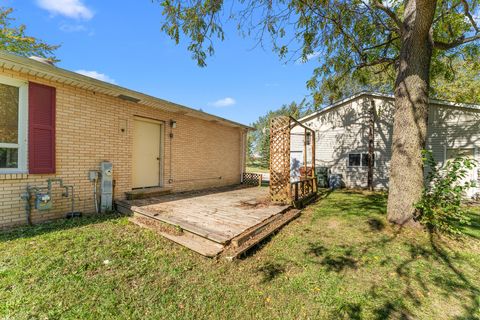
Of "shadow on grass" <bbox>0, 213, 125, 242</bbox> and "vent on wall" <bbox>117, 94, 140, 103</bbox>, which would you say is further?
"vent on wall" <bbox>117, 94, 140, 103</bbox>

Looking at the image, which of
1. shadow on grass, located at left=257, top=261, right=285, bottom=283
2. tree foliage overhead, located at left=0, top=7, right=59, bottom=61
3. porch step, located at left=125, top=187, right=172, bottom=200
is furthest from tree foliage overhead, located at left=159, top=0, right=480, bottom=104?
tree foliage overhead, located at left=0, top=7, right=59, bottom=61

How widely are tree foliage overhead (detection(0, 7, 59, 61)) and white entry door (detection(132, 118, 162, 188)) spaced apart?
10.8 m

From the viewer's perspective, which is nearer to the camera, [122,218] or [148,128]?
[122,218]

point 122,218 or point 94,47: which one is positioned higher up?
point 94,47

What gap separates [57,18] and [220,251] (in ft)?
39.4

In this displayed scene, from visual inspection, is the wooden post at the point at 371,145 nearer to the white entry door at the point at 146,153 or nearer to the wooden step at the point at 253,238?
the wooden step at the point at 253,238

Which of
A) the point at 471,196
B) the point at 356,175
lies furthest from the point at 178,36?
the point at 471,196

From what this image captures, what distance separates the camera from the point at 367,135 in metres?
11.4

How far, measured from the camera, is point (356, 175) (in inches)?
456

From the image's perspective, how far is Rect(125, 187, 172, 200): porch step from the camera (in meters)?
6.01

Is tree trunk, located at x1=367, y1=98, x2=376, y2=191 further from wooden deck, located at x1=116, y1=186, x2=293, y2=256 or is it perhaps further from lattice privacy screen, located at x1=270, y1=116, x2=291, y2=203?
wooden deck, located at x1=116, y1=186, x2=293, y2=256

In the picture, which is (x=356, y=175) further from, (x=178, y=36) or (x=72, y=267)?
(x=72, y=267)

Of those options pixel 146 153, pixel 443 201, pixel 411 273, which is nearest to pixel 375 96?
pixel 443 201

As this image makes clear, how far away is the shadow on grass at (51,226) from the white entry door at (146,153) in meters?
1.67
